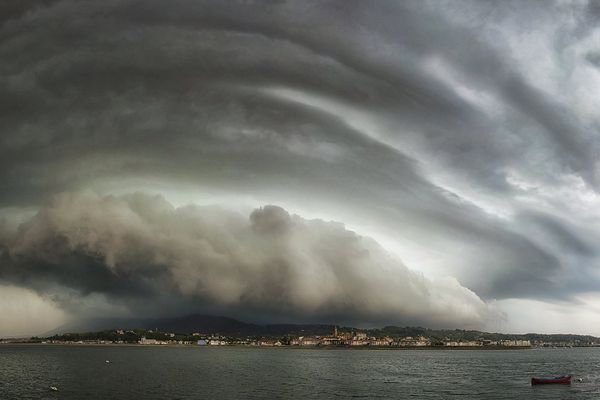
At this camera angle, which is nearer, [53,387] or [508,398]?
[508,398]

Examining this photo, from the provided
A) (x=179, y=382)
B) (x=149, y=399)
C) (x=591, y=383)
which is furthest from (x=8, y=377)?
(x=591, y=383)

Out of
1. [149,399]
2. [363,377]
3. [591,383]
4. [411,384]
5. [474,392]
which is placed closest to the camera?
[149,399]

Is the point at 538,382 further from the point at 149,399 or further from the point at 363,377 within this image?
the point at 149,399

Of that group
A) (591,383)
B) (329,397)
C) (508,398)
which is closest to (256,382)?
(329,397)

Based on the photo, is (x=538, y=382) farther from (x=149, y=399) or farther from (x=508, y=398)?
(x=149, y=399)

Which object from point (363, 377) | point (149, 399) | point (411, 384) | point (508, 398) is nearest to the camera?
point (149, 399)

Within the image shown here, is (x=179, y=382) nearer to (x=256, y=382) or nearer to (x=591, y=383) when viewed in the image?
(x=256, y=382)

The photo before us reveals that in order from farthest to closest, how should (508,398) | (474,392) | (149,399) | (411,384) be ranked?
(411,384) < (474,392) < (508,398) < (149,399)

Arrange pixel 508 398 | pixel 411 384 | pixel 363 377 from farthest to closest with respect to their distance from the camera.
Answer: pixel 363 377, pixel 411 384, pixel 508 398

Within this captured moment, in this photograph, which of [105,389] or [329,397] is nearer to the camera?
[329,397]
